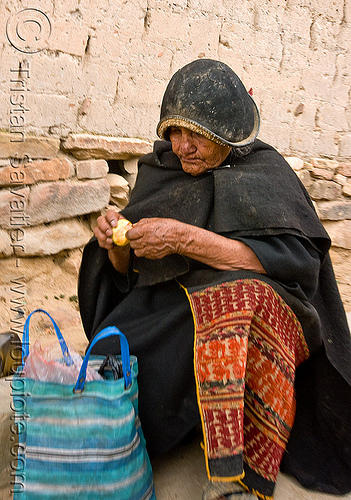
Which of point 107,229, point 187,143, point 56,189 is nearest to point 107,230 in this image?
point 107,229

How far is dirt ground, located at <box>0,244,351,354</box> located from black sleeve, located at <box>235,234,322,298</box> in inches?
60.5

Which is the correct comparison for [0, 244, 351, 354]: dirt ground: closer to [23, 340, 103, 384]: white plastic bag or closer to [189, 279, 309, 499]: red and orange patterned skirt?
[23, 340, 103, 384]: white plastic bag

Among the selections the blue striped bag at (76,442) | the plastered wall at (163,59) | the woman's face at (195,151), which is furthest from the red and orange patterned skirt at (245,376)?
the plastered wall at (163,59)

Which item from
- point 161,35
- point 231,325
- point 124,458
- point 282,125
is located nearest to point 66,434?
point 124,458

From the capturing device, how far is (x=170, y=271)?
6.45 feet

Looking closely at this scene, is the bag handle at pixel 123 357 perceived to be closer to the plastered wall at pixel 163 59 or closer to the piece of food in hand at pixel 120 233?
the piece of food in hand at pixel 120 233

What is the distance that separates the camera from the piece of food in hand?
6.18ft

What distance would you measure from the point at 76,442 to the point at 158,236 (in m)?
0.76

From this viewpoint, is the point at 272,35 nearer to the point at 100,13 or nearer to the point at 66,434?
the point at 100,13

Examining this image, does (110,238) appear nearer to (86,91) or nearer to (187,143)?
(187,143)

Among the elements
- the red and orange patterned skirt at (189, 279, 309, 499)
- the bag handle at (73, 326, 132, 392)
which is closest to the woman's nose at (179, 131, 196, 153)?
the red and orange patterned skirt at (189, 279, 309, 499)

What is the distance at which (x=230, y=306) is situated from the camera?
5.33 ft

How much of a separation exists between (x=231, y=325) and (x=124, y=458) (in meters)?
0.55

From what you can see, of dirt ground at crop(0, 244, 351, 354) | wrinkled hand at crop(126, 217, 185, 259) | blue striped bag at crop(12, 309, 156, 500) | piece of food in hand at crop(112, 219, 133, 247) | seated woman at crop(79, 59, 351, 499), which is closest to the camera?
blue striped bag at crop(12, 309, 156, 500)
